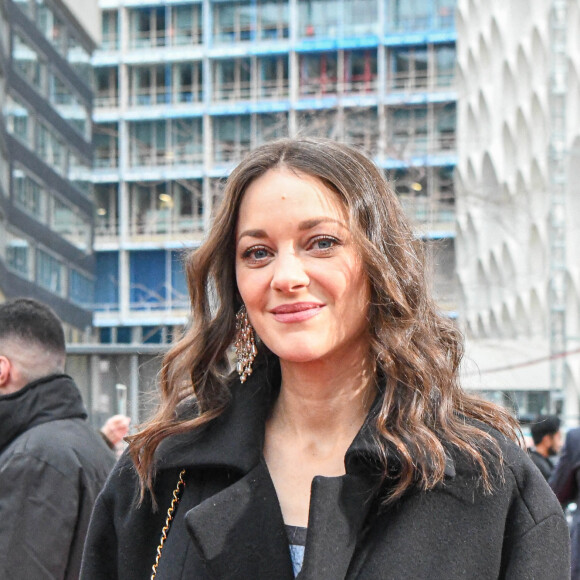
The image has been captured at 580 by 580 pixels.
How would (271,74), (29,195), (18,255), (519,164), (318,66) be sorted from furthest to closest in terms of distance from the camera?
(271,74)
(318,66)
(29,195)
(18,255)
(519,164)

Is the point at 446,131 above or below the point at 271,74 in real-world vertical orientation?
below

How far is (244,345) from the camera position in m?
2.88

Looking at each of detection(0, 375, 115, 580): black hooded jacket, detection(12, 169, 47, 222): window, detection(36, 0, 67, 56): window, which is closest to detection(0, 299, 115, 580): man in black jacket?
detection(0, 375, 115, 580): black hooded jacket

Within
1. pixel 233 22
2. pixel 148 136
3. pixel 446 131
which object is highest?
pixel 233 22

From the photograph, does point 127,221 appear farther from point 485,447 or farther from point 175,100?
point 485,447

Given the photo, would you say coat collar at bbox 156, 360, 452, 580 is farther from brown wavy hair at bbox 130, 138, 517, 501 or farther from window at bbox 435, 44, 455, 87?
window at bbox 435, 44, 455, 87

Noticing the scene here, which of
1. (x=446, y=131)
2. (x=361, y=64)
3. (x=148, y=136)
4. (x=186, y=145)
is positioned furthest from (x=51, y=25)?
(x=446, y=131)

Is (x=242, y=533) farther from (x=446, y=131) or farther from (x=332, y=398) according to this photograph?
(x=446, y=131)

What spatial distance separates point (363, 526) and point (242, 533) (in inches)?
10.0

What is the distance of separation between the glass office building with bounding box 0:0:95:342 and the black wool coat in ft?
94.5

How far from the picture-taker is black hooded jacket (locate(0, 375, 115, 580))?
14.7 feet

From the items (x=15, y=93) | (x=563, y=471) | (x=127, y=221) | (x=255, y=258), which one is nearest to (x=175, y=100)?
(x=127, y=221)

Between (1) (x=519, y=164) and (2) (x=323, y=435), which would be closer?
(2) (x=323, y=435)

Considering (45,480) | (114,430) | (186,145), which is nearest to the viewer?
(45,480)
